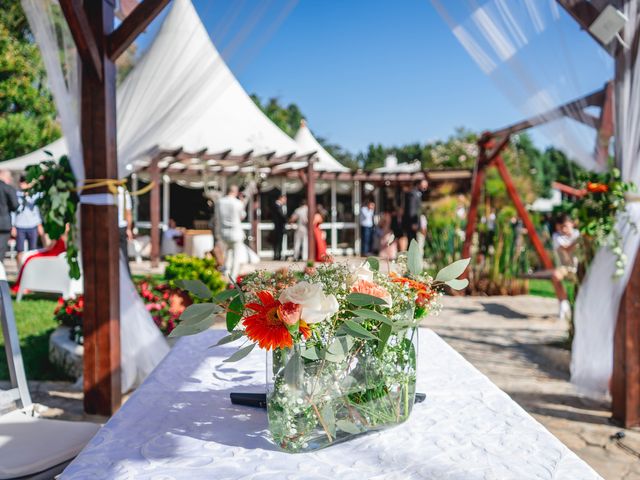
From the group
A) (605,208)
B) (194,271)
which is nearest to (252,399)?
(605,208)

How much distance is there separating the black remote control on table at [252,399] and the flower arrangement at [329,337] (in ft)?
0.64

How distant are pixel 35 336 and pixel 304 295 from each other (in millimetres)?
5521

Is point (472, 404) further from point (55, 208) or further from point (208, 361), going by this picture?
point (55, 208)

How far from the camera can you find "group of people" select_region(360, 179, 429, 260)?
11352mm

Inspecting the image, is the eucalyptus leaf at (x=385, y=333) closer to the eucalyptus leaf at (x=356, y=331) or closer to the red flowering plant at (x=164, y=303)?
the eucalyptus leaf at (x=356, y=331)

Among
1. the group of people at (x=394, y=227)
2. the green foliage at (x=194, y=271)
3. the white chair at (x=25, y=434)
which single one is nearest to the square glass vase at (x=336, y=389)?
the white chair at (x=25, y=434)

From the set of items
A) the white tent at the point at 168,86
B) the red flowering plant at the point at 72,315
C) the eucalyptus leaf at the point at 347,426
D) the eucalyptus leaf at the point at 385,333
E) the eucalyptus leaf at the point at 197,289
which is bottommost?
the red flowering plant at the point at 72,315

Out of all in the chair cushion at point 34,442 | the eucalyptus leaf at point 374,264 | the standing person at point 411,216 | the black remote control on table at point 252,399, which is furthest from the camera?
the standing person at point 411,216

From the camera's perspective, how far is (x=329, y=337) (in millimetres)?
1317

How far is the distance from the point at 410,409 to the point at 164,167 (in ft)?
46.3

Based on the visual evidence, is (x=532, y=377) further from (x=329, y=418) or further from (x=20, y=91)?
(x=20, y=91)

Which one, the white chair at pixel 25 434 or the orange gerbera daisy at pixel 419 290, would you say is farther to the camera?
the white chair at pixel 25 434

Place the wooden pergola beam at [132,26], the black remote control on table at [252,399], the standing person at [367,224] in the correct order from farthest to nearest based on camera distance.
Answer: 1. the standing person at [367,224]
2. the wooden pergola beam at [132,26]
3. the black remote control on table at [252,399]

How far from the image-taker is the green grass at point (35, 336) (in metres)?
4.58
